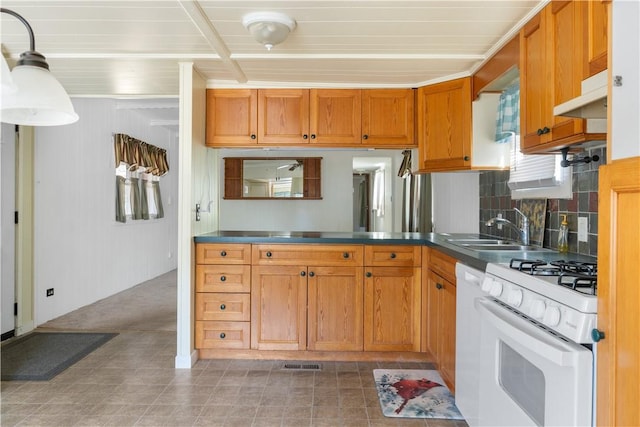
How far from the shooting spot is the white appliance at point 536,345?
105 cm

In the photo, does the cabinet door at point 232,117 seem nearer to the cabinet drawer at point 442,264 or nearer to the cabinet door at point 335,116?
the cabinet door at point 335,116

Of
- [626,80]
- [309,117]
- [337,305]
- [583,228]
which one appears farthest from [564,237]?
[309,117]

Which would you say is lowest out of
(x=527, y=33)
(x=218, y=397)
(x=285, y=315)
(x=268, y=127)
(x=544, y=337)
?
(x=218, y=397)

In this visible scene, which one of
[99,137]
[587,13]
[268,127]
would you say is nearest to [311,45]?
[268,127]

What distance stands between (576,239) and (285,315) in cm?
188

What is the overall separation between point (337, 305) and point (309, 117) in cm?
144

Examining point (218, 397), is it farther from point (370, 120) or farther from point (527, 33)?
point (527, 33)

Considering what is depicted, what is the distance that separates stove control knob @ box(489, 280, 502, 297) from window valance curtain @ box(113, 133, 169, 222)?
468 centimetres

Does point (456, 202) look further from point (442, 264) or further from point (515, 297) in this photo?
point (515, 297)

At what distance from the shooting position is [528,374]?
4.31 feet

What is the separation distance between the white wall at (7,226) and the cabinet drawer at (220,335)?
5.86 feet

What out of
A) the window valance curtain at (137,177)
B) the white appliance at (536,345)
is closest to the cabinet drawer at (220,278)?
the white appliance at (536,345)

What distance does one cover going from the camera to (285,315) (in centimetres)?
286

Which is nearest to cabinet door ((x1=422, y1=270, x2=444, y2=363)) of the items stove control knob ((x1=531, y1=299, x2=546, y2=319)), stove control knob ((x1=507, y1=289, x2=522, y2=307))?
stove control knob ((x1=507, y1=289, x2=522, y2=307))
